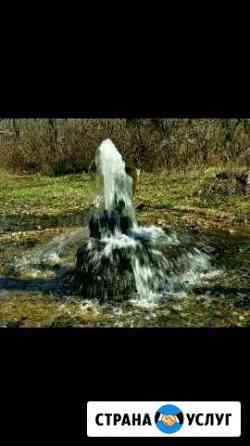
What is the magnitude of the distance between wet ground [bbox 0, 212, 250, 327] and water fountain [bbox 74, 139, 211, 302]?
0.21 m

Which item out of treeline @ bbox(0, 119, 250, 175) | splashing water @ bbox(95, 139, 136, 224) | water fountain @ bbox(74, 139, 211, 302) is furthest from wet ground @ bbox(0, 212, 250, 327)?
treeline @ bbox(0, 119, 250, 175)

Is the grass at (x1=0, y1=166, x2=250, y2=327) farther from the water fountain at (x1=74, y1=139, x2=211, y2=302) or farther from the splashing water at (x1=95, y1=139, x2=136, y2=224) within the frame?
the splashing water at (x1=95, y1=139, x2=136, y2=224)

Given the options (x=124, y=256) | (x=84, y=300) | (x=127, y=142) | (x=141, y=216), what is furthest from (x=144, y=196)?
(x=84, y=300)

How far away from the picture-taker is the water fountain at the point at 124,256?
5953 millimetres

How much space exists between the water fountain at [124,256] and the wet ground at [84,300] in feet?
0.68

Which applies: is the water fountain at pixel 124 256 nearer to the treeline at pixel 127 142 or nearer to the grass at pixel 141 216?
the grass at pixel 141 216

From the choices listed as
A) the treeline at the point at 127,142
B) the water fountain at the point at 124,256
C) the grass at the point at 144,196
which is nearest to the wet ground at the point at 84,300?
the water fountain at the point at 124,256

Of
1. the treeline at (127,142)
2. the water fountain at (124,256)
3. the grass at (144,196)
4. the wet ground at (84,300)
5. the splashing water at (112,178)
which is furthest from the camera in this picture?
the treeline at (127,142)

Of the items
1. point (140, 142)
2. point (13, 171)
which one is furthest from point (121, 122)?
point (13, 171)

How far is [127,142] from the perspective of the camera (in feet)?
56.7

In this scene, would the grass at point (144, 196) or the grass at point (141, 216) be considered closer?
the grass at point (141, 216)

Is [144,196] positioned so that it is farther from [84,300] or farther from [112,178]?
[84,300]

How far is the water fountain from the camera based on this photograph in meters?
5.95

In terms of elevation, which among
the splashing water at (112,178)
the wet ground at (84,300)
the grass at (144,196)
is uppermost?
the splashing water at (112,178)
